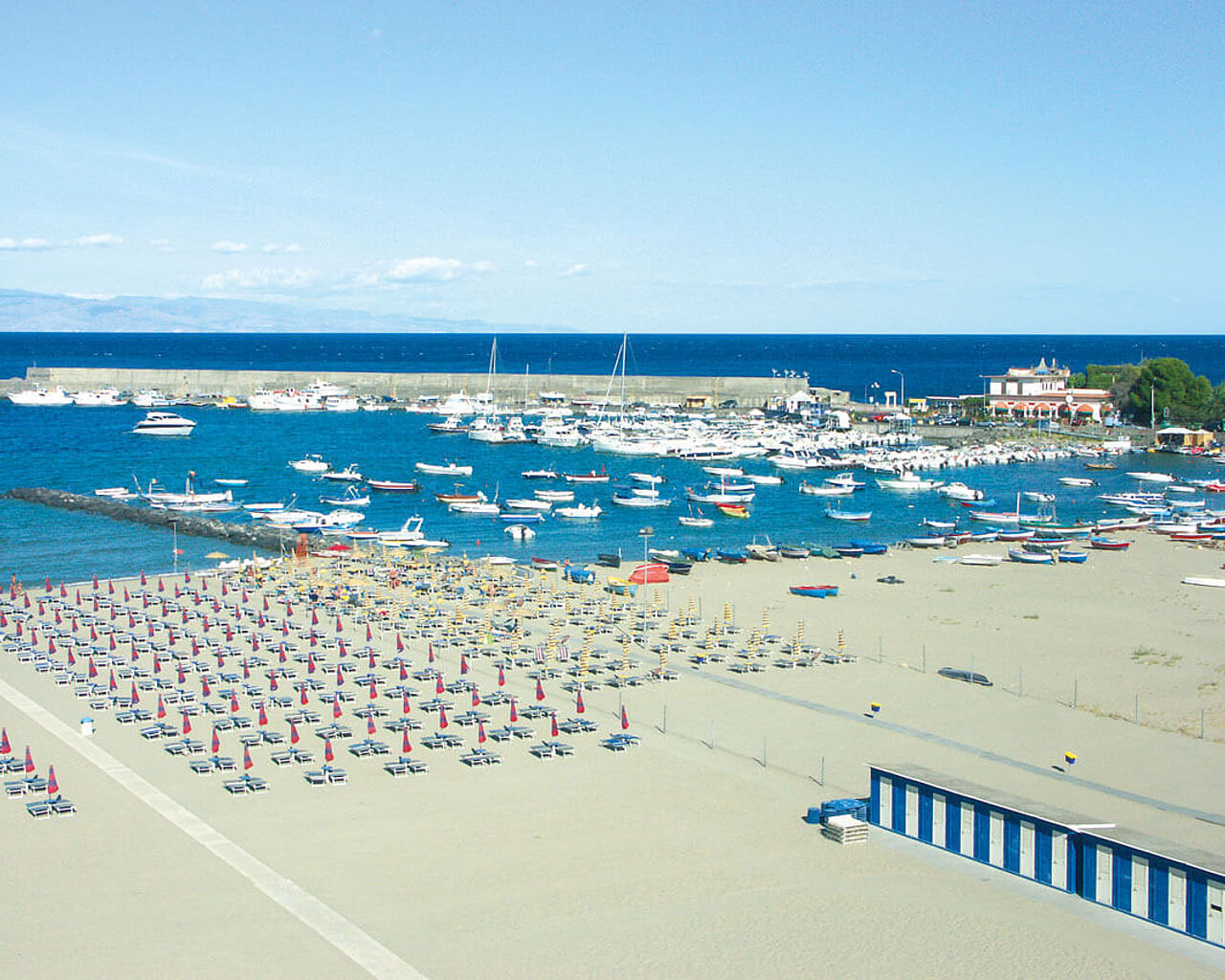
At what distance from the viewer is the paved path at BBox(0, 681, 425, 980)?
15.8m

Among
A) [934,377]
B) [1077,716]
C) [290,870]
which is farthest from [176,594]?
[934,377]

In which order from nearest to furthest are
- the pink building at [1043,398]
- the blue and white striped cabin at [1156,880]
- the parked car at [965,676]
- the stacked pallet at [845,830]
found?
1. the blue and white striped cabin at [1156,880]
2. the stacked pallet at [845,830]
3. the parked car at [965,676]
4. the pink building at [1043,398]

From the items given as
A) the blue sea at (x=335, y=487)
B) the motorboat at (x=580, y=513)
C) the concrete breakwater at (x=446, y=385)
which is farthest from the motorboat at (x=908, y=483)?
the concrete breakwater at (x=446, y=385)

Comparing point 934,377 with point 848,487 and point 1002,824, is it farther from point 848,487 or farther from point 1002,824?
point 1002,824

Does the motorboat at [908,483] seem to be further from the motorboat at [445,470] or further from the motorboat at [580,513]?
the motorboat at [445,470]

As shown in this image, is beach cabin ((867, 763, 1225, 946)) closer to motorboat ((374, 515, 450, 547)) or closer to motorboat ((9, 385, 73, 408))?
motorboat ((374, 515, 450, 547))

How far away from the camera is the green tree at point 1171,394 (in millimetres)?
96625

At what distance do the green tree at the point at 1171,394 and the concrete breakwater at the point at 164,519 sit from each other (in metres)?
70.2

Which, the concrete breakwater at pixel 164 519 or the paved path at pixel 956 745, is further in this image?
the concrete breakwater at pixel 164 519

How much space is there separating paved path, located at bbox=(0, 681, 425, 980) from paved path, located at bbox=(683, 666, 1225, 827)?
40.7 ft

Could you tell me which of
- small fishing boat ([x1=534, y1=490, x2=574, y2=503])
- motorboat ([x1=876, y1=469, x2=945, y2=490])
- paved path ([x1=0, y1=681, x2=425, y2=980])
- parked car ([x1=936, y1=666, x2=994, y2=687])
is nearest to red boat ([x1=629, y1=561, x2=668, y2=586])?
parked car ([x1=936, y1=666, x2=994, y2=687])

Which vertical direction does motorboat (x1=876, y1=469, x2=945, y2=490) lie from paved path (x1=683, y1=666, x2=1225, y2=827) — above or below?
above

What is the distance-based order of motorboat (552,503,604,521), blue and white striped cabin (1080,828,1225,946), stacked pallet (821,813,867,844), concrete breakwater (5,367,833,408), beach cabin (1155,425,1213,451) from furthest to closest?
concrete breakwater (5,367,833,408) < beach cabin (1155,425,1213,451) < motorboat (552,503,604,521) < stacked pallet (821,813,867,844) < blue and white striped cabin (1080,828,1225,946)

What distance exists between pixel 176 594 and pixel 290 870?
74.0ft
